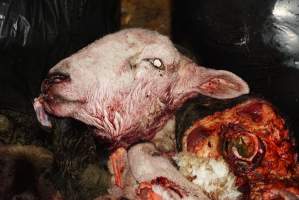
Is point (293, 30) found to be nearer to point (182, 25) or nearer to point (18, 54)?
point (182, 25)

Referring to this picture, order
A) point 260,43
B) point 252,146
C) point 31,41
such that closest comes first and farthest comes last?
point 252,146 → point 260,43 → point 31,41

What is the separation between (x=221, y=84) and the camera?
68.6 inches

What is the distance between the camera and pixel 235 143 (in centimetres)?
157

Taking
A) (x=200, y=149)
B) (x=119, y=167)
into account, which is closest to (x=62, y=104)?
(x=119, y=167)

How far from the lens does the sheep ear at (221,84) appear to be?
5.65 ft

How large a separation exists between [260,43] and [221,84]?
24cm

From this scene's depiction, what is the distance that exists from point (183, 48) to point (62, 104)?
0.61 m

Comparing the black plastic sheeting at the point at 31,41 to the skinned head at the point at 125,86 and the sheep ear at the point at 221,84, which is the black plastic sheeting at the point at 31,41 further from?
the sheep ear at the point at 221,84

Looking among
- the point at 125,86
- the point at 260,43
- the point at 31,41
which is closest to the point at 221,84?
the point at 260,43

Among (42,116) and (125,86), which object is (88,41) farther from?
(125,86)

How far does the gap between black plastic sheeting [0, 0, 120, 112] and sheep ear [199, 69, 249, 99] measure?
27.1 inches

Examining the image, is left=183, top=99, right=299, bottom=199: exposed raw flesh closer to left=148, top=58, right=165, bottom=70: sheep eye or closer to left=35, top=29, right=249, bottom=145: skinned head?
left=35, top=29, right=249, bottom=145: skinned head

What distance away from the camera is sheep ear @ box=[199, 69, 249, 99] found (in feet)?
5.65

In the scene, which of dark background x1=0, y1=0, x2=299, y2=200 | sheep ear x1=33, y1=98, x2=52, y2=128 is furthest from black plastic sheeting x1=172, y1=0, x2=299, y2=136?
sheep ear x1=33, y1=98, x2=52, y2=128
